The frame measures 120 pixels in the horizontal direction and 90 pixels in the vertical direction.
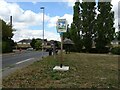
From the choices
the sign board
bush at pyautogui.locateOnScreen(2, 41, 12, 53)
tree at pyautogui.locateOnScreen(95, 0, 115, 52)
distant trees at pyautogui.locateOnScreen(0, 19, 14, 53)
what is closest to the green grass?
the sign board

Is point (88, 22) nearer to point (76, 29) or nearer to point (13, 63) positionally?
point (76, 29)

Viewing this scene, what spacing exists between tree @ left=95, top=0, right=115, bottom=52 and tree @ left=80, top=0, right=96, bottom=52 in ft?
4.73

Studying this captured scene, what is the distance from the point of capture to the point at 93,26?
7544 cm

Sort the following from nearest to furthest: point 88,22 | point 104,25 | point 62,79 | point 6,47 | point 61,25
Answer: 1. point 62,79
2. point 61,25
3. point 104,25
4. point 88,22
5. point 6,47

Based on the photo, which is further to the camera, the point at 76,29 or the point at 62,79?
the point at 76,29

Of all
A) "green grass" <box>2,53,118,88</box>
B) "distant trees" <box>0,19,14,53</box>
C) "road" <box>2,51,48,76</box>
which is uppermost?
"distant trees" <box>0,19,14,53</box>

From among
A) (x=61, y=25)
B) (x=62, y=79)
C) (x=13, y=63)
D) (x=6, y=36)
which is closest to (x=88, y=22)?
(x=6, y=36)

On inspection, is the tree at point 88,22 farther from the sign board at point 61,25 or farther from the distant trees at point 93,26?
the sign board at point 61,25

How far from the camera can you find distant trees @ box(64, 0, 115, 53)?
7500cm

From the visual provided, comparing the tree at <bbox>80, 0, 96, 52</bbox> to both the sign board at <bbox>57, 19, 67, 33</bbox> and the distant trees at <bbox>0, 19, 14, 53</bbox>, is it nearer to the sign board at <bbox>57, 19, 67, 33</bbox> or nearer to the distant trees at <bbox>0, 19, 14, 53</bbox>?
the distant trees at <bbox>0, 19, 14, 53</bbox>

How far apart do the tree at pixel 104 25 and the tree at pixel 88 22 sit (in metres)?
1.44

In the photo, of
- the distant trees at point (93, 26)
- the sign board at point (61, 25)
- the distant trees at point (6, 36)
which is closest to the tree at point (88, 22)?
the distant trees at point (93, 26)

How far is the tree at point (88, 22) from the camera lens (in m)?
75.4

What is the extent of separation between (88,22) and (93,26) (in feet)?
4.72
